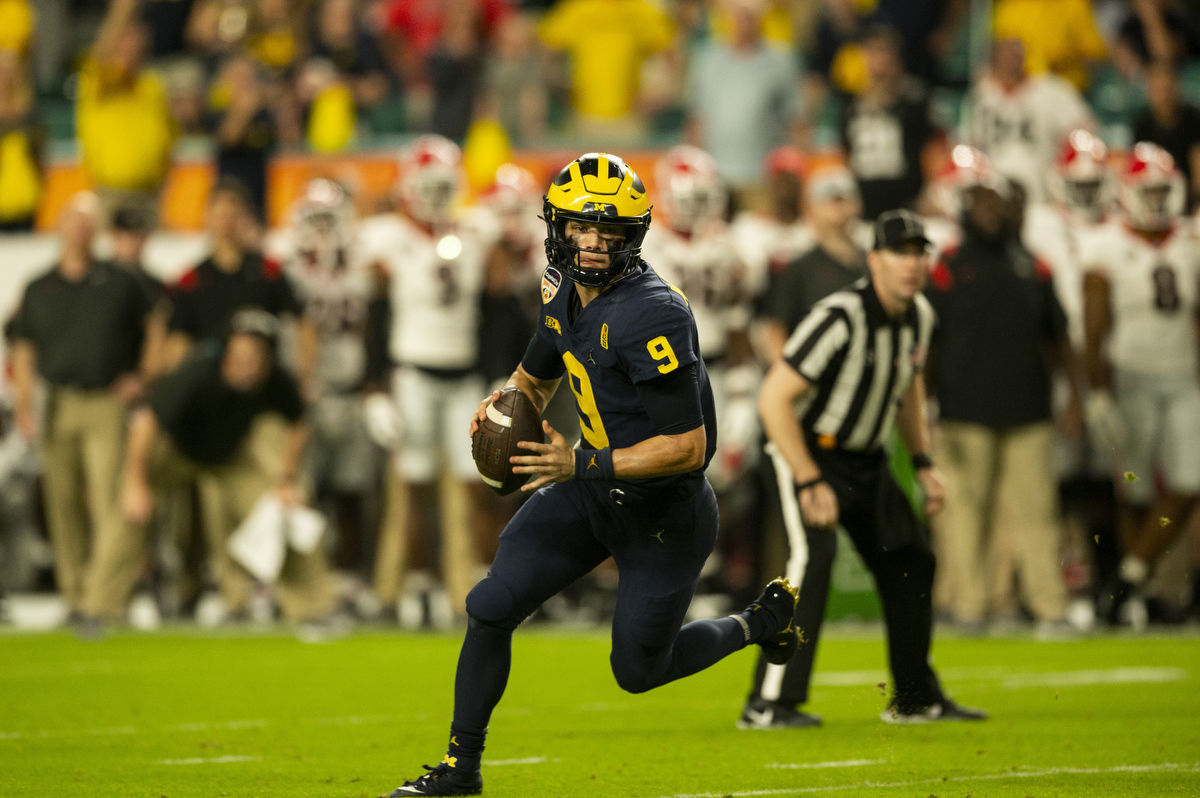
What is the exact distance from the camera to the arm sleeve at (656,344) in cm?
478

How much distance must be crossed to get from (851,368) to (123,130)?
27.9 feet

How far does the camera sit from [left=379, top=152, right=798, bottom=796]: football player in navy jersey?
4.80m

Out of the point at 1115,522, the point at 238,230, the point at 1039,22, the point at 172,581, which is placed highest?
the point at 1039,22

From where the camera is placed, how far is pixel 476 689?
15.7 ft

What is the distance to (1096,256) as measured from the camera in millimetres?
10281

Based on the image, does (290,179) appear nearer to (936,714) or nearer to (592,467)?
(936,714)

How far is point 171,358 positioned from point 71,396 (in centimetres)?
65

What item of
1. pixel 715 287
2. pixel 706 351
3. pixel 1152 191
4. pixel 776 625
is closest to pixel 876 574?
pixel 776 625

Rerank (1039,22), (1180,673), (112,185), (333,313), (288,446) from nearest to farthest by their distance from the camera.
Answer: (1180,673) < (288,446) < (333,313) < (1039,22) < (112,185)

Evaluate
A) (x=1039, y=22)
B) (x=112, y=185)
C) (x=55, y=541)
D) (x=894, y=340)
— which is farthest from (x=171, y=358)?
(x=1039, y=22)

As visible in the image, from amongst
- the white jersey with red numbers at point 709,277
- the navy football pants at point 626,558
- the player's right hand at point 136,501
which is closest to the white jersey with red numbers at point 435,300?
the white jersey with red numbers at point 709,277

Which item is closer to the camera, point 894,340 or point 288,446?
point 894,340

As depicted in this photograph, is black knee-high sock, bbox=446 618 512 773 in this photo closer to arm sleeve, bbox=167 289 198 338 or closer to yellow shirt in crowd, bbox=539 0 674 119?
arm sleeve, bbox=167 289 198 338

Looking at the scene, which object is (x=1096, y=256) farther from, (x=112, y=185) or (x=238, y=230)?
(x=112, y=185)
